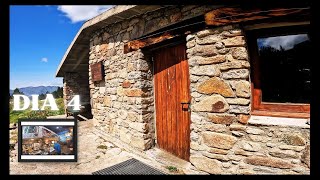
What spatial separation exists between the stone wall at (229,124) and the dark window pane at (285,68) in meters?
0.33

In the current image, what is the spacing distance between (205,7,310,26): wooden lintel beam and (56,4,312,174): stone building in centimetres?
1

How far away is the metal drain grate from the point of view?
3.55 meters

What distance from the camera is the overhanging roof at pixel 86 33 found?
13.5ft

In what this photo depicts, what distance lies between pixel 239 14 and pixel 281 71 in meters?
0.92

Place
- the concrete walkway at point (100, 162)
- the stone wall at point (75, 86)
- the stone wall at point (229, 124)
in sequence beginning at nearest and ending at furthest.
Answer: the stone wall at point (229, 124)
the concrete walkway at point (100, 162)
the stone wall at point (75, 86)

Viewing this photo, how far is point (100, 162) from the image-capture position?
4.04 m

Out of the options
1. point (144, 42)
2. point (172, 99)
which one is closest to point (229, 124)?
point (172, 99)

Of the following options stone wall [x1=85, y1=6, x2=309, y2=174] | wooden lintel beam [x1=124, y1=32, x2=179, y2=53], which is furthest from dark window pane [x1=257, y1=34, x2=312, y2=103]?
wooden lintel beam [x1=124, y1=32, x2=179, y2=53]

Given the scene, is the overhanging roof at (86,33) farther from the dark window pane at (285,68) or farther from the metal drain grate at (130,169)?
the metal drain grate at (130,169)

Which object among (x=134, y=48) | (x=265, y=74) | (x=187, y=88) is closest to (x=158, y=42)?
(x=134, y=48)

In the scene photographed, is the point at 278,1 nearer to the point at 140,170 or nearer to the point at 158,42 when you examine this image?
the point at 158,42

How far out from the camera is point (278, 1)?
107 inches

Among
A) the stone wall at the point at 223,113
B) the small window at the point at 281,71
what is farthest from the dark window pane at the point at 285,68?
the stone wall at the point at 223,113

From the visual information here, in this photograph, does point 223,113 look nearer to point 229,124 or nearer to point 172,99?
point 229,124
